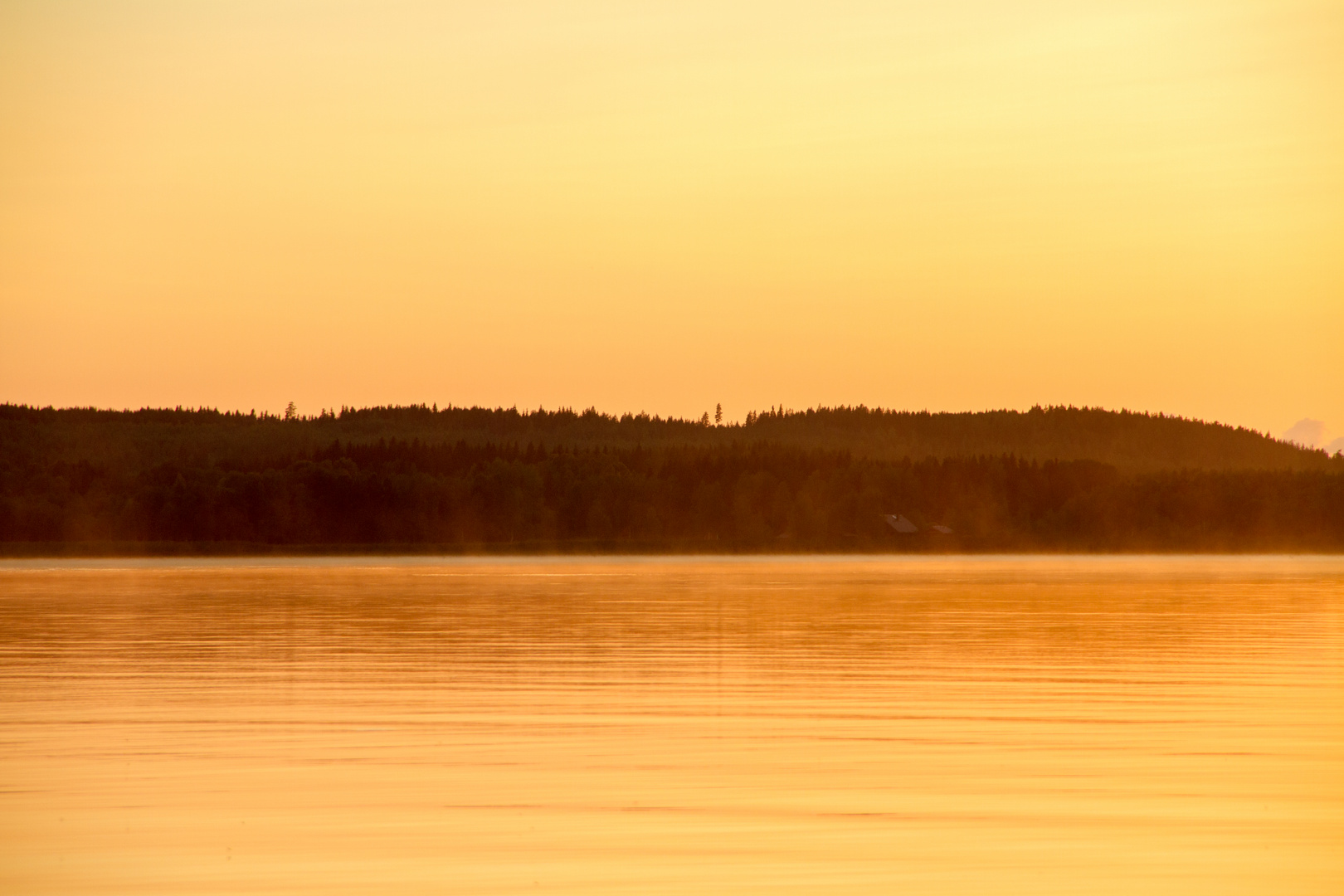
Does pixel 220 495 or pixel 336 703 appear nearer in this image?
pixel 336 703

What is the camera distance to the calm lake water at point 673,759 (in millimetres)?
14164

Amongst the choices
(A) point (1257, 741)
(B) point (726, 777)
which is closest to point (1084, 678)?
(A) point (1257, 741)

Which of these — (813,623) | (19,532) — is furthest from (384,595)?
(19,532)

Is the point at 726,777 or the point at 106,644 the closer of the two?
the point at 726,777

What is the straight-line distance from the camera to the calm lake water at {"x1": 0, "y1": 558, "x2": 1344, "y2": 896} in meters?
14.2

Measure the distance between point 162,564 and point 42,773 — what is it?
11146cm

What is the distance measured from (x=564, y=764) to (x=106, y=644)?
20073mm

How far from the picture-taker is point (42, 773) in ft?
60.8

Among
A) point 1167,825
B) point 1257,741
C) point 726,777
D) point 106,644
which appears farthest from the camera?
point 106,644

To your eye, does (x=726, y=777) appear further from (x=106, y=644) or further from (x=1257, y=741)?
(x=106, y=644)

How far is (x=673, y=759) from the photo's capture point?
64.1ft

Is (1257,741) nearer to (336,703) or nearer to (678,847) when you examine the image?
(678,847)

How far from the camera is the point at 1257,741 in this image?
2092 centimetres

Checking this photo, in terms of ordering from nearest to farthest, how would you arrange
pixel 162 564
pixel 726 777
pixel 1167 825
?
pixel 1167 825 → pixel 726 777 → pixel 162 564
